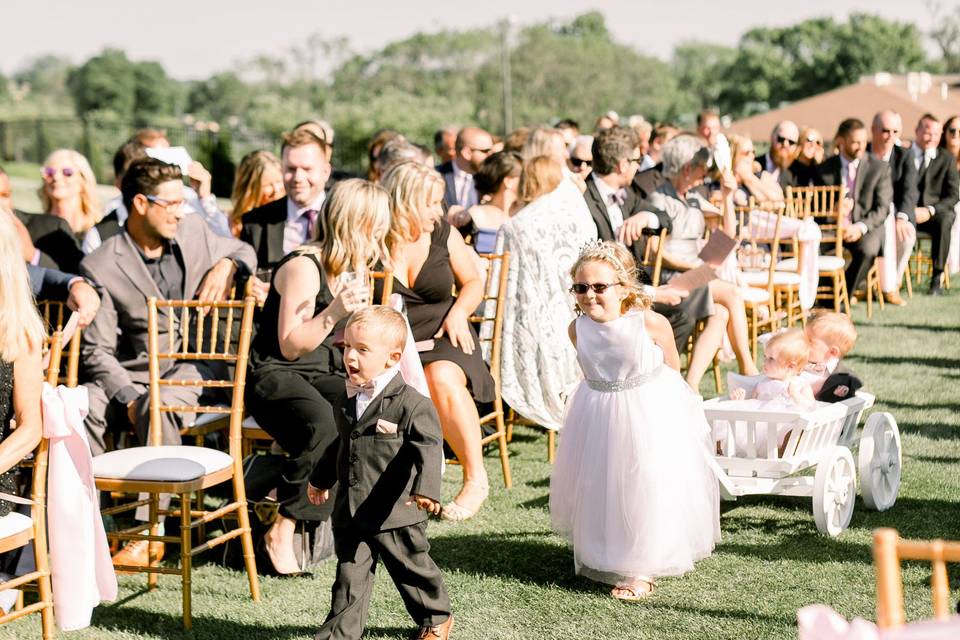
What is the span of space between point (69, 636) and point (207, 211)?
4368 mm

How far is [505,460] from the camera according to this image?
6.52m

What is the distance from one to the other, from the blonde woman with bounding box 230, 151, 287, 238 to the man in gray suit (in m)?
1.89

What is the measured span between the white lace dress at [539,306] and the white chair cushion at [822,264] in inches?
142

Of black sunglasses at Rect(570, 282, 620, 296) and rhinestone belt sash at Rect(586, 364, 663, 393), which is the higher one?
black sunglasses at Rect(570, 282, 620, 296)

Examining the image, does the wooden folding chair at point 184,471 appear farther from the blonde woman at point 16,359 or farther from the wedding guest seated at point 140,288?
Answer: the blonde woman at point 16,359

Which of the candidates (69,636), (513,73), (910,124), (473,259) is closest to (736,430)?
(473,259)

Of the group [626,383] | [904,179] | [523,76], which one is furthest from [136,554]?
[523,76]

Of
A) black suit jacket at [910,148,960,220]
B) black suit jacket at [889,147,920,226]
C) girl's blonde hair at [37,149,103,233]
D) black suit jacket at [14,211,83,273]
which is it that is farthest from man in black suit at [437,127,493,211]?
black suit jacket at [910,148,960,220]

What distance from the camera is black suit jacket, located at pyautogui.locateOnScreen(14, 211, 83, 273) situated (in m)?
6.97

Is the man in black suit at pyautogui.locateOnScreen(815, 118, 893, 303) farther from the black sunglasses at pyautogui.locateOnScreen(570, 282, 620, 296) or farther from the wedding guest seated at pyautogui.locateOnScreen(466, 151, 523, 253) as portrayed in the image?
the black sunglasses at pyautogui.locateOnScreen(570, 282, 620, 296)

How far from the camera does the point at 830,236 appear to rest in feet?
37.3

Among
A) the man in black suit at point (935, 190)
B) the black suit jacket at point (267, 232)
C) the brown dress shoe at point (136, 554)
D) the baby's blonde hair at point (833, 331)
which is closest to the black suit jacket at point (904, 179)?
the man in black suit at point (935, 190)

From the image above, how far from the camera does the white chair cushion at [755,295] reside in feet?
28.2

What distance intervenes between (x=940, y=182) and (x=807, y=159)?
1.72m
